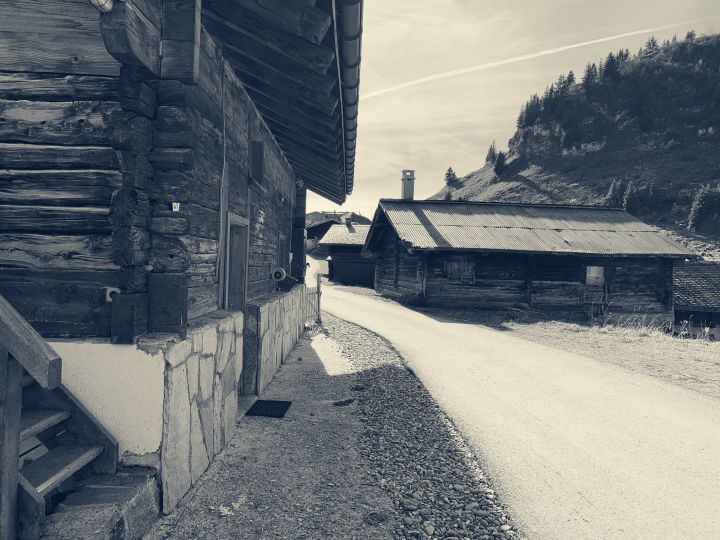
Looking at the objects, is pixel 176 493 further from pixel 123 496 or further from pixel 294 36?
pixel 294 36

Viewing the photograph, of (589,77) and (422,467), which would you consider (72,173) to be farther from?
(589,77)

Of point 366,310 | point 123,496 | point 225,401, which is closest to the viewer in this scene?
point 123,496

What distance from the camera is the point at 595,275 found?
18.3m

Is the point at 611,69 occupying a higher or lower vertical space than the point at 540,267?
higher

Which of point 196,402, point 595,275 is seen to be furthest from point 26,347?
point 595,275

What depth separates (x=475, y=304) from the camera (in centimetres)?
1783

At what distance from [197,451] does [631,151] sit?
80382 mm

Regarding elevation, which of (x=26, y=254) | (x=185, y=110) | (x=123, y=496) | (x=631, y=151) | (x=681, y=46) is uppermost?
(x=681, y=46)

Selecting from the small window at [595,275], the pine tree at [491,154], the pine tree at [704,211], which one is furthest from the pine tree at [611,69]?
the small window at [595,275]

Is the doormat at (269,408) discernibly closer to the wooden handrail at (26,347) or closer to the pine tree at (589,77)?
the wooden handrail at (26,347)

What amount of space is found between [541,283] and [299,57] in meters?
16.3

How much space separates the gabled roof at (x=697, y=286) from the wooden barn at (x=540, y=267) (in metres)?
2.40

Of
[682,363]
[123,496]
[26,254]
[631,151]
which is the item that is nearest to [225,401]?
[123,496]

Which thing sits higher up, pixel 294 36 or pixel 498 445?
pixel 294 36
